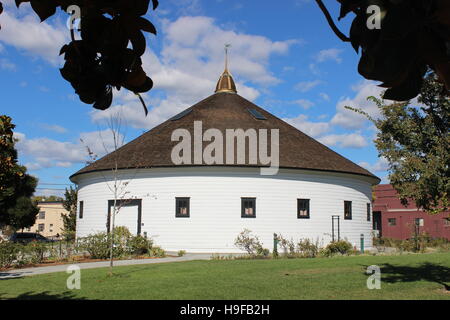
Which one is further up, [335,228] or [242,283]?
[335,228]

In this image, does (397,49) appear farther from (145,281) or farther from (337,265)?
(337,265)

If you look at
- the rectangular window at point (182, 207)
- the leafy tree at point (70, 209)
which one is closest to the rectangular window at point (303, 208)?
the rectangular window at point (182, 207)

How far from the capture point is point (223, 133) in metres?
26.8

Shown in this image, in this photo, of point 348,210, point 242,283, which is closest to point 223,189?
point 348,210

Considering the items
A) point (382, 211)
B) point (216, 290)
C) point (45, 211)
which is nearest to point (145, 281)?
point (216, 290)

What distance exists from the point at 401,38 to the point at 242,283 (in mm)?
10776

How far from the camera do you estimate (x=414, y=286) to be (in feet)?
35.4

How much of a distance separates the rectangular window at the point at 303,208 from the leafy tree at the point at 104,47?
23.7 m

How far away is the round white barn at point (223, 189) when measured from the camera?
2361cm

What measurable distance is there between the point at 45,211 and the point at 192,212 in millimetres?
70428

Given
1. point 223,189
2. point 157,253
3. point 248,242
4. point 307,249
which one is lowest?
point 157,253

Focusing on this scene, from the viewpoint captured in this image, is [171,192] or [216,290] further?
[171,192]

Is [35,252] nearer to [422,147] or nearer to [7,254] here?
[7,254]

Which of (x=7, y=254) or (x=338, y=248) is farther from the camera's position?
(x=338, y=248)
